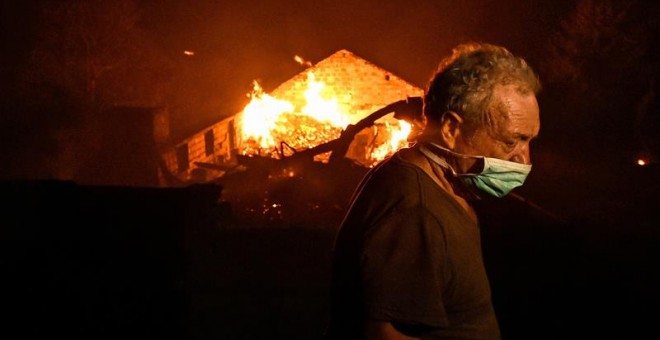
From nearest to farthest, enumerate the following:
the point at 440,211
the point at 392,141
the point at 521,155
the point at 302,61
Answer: the point at 440,211 → the point at 521,155 → the point at 392,141 → the point at 302,61

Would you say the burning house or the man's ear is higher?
the burning house

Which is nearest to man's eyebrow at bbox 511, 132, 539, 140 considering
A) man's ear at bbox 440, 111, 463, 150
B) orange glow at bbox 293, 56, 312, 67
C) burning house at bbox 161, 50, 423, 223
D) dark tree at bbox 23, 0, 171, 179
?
man's ear at bbox 440, 111, 463, 150

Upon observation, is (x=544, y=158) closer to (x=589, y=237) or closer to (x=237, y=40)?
(x=589, y=237)

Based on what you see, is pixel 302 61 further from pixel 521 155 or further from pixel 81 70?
pixel 521 155

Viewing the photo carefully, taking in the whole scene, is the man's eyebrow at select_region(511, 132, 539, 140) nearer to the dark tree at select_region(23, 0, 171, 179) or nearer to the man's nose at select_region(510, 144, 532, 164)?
the man's nose at select_region(510, 144, 532, 164)

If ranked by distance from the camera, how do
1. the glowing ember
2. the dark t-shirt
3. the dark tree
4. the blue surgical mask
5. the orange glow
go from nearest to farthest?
1. the dark t-shirt
2. the blue surgical mask
3. the dark tree
4. the glowing ember
5. the orange glow

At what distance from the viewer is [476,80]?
2.24m

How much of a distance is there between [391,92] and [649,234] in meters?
15.1

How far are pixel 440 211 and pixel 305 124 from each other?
17587 mm

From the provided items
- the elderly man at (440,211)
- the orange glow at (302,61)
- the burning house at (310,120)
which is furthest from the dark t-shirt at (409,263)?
the orange glow at (302,61)

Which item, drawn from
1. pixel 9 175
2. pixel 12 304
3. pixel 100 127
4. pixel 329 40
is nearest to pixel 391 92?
pixel 329 40

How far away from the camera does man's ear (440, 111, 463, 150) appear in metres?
2.31

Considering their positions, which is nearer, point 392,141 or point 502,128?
point 502,128

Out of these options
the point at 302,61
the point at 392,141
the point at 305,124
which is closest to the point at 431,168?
the point at 392,141
